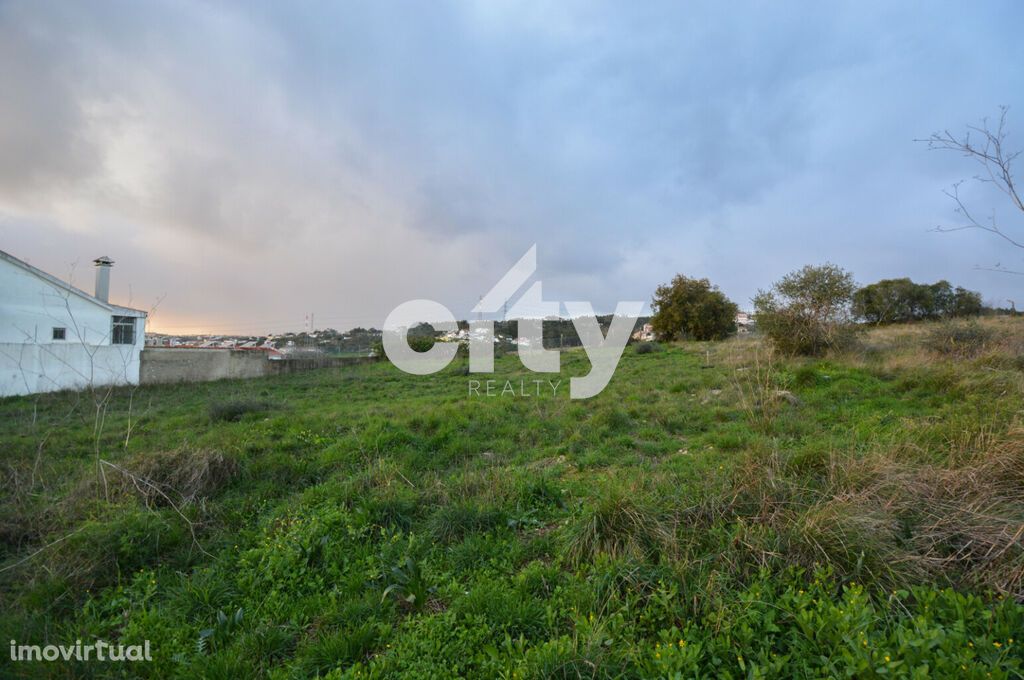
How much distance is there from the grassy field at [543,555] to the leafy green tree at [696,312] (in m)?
19.3

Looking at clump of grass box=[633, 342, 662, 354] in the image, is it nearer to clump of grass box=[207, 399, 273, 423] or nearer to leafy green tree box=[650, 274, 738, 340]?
leafy green tree box=[650, 274, 738, 340]

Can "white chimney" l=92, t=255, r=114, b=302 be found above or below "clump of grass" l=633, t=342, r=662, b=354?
above

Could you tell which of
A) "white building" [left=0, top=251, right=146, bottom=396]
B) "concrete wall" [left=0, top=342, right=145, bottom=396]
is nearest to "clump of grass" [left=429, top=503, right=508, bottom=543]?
"concrete wall" [left=0, top=342, right=145, bottom=396]

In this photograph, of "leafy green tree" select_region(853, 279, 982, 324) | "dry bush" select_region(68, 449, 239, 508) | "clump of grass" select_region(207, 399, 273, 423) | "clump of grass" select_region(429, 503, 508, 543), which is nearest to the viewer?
"clump of grass" select_region(429, 503, 508, 543)

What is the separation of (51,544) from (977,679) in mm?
5226

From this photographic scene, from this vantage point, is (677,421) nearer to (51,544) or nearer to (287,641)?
(287,641)

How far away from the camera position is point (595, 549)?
2.73 metres

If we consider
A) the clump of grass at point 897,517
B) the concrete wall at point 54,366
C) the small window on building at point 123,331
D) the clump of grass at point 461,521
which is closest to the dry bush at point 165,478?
the clump of grass at point 461,521

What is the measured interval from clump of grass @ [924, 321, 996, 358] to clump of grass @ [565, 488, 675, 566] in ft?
31.3

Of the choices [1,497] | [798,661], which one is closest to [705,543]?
[798,661]

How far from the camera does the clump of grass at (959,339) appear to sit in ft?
28.8

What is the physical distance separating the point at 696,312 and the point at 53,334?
2773cm

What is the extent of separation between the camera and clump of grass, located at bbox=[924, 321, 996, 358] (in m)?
8.77

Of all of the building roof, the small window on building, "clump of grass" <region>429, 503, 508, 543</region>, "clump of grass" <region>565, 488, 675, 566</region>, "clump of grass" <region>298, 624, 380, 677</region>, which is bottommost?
"clump of grass" <region>298, 624, 380, 677</region>
